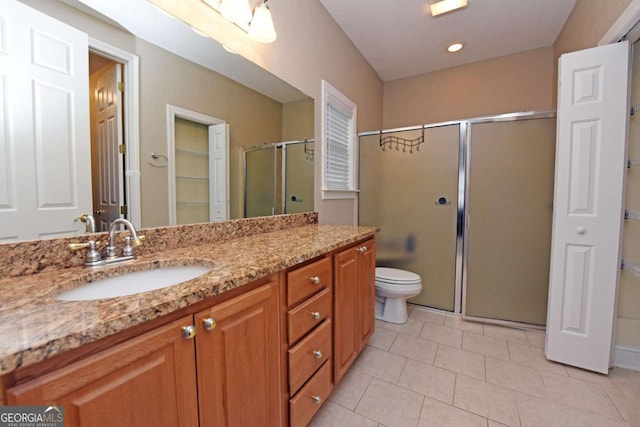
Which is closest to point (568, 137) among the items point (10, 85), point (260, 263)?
point (260, 263)

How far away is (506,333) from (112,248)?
2.64m

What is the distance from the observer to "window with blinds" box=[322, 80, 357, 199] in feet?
7.18

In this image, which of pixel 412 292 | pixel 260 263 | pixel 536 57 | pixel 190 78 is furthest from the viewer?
pixel 536 57

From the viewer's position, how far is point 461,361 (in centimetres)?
175

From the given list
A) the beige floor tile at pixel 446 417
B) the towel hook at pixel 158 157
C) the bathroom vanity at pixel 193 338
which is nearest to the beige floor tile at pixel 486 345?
the beige floor tile at pixel 446 417

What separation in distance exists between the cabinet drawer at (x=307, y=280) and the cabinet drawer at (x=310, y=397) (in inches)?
15.1

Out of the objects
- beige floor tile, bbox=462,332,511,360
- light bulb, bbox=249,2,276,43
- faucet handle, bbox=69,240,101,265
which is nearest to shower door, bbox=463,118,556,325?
beige floor tile, bbox=462,332,511,360

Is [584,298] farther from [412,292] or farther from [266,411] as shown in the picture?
[266,411]

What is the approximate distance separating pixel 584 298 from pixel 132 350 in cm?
228

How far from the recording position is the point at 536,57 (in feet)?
8.81

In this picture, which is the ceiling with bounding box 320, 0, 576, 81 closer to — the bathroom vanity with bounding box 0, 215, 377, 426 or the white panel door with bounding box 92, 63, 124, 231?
the white panel door with bounding box 92, 63, 124, 231

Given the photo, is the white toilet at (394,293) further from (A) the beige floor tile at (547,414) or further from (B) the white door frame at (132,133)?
(B) the white door frame at (132,133)

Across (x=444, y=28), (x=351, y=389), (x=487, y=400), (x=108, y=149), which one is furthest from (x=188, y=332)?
(x=444, y=28)

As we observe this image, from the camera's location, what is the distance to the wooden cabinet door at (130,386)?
45cm
